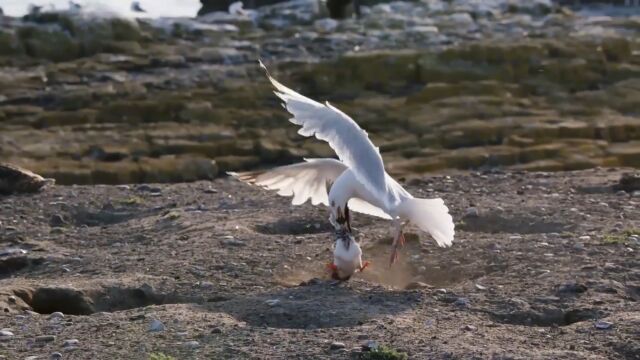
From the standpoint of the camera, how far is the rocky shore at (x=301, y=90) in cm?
1973

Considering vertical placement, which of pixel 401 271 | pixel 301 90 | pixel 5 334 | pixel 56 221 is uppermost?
pixel 5 334

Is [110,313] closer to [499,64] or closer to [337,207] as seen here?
[337,207]

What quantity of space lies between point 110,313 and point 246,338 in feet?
4.30

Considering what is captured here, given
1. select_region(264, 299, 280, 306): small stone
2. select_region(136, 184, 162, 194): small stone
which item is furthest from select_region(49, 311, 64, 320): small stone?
select_region(136, 184, 162, 194): small stone

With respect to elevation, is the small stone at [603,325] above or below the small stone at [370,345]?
below

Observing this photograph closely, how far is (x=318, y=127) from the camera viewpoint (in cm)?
945

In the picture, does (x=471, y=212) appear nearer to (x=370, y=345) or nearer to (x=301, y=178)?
(x=301, y=178)

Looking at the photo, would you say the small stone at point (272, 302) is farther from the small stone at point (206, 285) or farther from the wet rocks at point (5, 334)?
the wet rocks at point (5, 334)

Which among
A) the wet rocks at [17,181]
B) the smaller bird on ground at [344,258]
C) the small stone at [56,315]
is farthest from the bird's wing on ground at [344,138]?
the wet rocks at [17,181]

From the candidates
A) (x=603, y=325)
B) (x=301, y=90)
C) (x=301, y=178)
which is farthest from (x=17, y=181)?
(x=301, y=90)

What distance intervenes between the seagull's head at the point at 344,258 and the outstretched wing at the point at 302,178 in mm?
947

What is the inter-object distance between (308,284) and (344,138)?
1145mm

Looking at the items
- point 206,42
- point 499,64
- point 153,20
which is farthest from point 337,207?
point 153,20

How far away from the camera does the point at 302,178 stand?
10.5 metres
